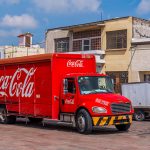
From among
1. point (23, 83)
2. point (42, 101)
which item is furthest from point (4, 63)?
point (42, 101)

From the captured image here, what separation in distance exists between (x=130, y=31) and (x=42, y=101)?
17702mm

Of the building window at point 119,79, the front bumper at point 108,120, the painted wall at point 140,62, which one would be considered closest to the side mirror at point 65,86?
the front bumper at point 108,120

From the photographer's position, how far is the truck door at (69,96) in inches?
676

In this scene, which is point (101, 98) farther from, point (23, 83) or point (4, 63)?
point (4, 63)

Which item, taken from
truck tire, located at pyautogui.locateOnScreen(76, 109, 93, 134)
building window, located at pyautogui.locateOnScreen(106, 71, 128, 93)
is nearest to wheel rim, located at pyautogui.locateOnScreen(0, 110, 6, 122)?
truck tire, located at pyautogui.locateOnScreen(76, 109, 93, 134)

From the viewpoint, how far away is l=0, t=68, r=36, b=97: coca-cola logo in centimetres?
1932

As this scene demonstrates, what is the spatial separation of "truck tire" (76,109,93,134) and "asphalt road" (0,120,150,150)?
0.25 m

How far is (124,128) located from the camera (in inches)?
690

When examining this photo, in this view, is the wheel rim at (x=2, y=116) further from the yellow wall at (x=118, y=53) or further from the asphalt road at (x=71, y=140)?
the yellow wall at (x=118, y=53)

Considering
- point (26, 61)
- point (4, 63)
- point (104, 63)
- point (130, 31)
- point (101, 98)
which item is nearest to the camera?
point (101, 98)

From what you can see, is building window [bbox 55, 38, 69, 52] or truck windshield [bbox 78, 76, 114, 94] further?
building window [bbox 55, 38, 69, 52]

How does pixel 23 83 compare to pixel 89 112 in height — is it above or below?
above

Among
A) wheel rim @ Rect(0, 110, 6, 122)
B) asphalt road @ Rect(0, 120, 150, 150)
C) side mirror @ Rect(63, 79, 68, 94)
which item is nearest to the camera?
asphalt road @ Rect(0, 120, 150, 150)

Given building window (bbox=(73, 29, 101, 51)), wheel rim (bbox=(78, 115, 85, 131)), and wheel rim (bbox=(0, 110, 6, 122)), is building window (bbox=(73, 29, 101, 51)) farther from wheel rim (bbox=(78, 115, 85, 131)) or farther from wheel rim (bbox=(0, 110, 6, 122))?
wheel rim (bbox=(78, 115, 85, 131))
